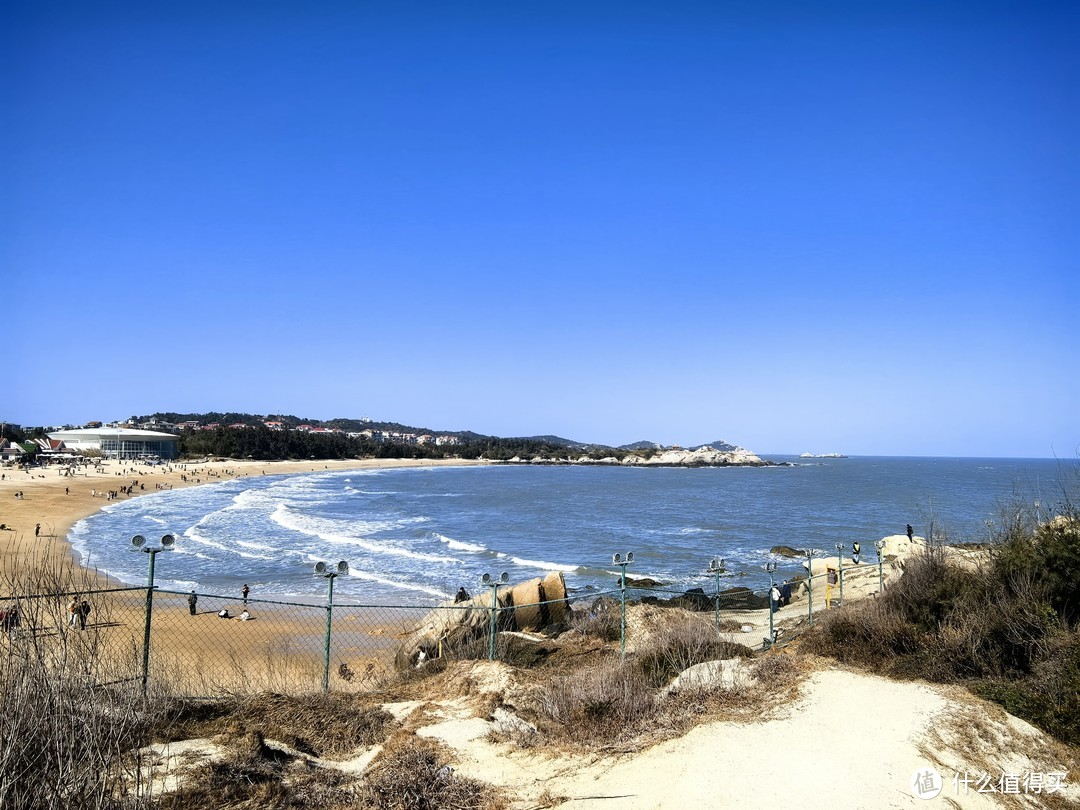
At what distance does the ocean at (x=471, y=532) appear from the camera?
96.7 feet

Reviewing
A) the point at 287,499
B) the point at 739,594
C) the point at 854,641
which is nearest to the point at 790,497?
the point at 287,499

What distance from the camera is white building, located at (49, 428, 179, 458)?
412 feet

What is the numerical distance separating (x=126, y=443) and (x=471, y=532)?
10600 centimetres

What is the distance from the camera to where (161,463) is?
119 m

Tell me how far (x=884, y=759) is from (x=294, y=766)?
18.7 ft

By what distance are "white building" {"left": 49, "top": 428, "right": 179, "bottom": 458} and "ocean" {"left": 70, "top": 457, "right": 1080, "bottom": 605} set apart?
54938 millimetres

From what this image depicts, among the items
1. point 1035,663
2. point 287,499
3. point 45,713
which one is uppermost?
point 45,713

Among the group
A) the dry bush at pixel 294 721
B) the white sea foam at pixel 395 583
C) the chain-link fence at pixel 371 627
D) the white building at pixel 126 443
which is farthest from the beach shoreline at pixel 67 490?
the white sea foam at pixel 395 583

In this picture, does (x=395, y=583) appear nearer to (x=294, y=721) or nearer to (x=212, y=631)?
(x=212, y=631)

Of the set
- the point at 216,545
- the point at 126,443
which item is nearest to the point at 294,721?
the point at 216,545

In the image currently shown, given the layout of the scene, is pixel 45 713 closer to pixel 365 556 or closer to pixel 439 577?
pixel 439 577

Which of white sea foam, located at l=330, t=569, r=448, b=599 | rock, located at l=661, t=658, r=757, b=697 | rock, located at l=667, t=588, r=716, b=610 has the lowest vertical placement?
white sea foam, located at l=330, t=569, r=448, b=599

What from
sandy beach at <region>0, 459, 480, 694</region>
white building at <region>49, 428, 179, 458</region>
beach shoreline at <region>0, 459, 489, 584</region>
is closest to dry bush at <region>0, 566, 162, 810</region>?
sandy beach at <region>0, 459, 480, 694</region>

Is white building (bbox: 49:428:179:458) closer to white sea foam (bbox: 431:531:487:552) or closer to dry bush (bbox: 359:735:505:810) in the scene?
white sea foam (bbox: 431:531:487:552)
